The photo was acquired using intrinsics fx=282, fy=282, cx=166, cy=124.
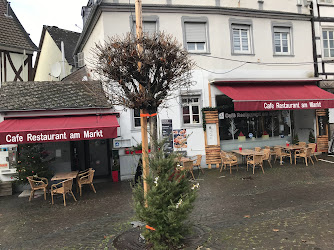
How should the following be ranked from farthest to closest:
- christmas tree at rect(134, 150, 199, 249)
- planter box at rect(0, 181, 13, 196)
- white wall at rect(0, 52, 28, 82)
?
white wall at rect(0, 52, 28, 82) < planter box at rect(0, 181, 13, 196) < christmas tree at rect(134, 150, 199, 249)

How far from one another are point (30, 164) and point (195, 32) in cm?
884

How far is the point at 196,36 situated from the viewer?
13.0 metres

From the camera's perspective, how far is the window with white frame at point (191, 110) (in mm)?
12812

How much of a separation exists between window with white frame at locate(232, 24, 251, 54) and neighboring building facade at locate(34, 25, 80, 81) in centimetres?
1164

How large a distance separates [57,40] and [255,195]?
63.4 ft

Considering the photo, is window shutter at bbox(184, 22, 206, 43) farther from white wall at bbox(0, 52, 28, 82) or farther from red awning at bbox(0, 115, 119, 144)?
white wall at bbox(0, 52, 28, 82)

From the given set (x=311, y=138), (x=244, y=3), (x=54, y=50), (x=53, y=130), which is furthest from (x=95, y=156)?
(x=54, y=50)

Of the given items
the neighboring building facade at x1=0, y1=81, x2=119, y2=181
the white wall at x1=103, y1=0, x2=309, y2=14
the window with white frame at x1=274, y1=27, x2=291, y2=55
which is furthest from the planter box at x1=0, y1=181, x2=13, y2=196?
the window with white frame at x1=274, y1=27, x2=291, y2=55

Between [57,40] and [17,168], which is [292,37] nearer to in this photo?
[17,168]

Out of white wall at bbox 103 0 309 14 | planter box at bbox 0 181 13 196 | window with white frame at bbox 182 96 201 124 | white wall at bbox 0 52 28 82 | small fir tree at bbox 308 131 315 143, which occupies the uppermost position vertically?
white wall at bbox 103 0 309 14

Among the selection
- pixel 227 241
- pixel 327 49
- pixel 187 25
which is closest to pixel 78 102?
pixel 187 25

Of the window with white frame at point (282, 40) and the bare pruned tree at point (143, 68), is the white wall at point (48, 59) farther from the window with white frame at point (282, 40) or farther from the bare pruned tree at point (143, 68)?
the bare pruned tree at point (143, 68)

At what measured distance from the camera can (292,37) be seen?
1445 cm

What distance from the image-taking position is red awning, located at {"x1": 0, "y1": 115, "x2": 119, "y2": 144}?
868 cm
